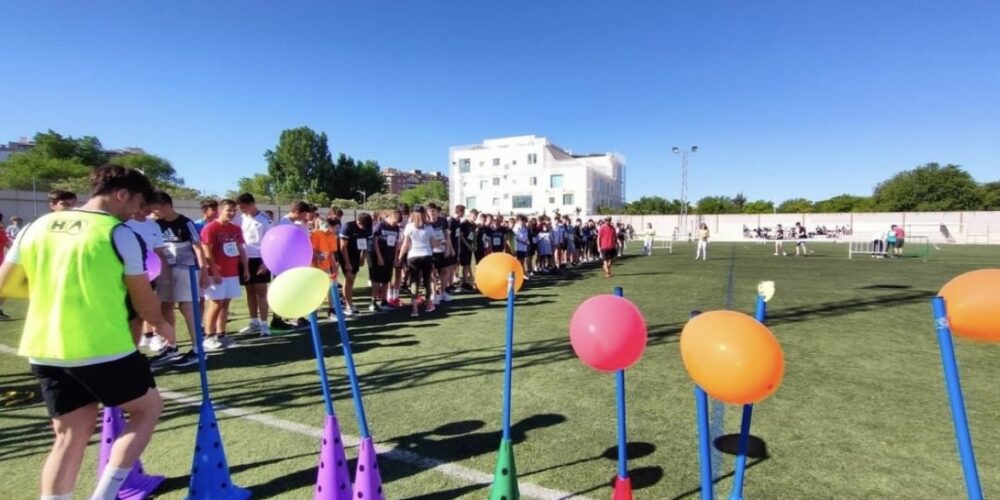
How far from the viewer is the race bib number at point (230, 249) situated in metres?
6.43

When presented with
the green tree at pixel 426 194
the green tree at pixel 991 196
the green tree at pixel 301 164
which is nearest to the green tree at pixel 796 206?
the green tree at pixel 991 196

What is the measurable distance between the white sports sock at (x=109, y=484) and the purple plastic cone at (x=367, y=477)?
45.1 inches

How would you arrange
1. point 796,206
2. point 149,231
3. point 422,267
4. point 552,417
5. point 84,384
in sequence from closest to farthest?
point 84,384
point 552,417
point 149,231
point 422,267
point 796,206

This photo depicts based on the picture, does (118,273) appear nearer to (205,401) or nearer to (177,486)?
A: (205,401)

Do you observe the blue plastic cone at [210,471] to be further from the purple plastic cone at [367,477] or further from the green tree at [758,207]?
the green tree at [758,207]

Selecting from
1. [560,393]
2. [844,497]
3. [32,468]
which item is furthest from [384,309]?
[844,497]

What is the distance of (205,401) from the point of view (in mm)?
2926

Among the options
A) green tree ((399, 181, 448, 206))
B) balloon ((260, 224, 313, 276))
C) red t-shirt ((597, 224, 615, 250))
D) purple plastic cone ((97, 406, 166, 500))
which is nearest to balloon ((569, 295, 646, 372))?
balloon ((260, 224, 313, 276))

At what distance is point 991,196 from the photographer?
59562mm

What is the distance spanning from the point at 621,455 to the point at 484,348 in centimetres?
393

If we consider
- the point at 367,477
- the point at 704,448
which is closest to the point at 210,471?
the point at 367,477

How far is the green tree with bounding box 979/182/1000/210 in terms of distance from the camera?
59031 millimetres

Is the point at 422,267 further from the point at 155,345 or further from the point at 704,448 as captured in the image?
the point at 704,448

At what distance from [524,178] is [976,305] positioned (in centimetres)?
7940
